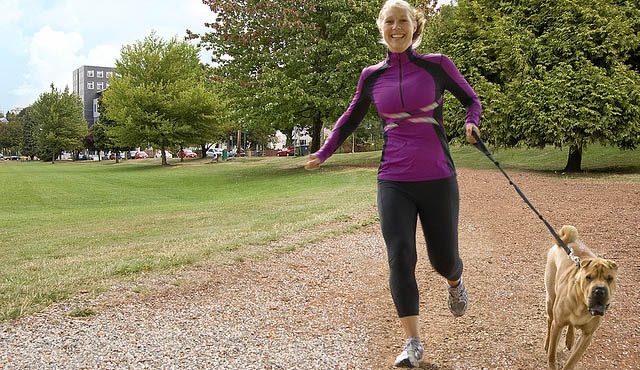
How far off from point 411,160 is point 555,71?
17573mm

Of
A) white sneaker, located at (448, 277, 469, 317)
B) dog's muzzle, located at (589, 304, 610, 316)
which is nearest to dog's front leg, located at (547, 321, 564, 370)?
dog's muzzle, located at (589, 304, 610, 316)

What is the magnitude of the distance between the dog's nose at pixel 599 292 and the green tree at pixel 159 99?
133ft

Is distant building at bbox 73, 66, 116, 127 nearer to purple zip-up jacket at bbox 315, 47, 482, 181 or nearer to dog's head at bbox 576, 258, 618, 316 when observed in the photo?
purple zip-up jacket at bbox 315, 47, 482, 181

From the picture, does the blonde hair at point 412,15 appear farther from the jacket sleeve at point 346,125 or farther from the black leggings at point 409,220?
the black leggings at point 409,220

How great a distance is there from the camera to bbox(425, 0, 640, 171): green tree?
56.4 feet

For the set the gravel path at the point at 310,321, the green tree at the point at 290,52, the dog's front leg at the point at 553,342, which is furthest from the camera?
the green tree at the point at 290,52

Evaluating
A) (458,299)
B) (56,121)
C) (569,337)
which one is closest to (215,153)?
(56,121)

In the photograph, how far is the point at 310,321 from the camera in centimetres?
431

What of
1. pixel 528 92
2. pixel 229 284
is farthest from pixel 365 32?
pixel 229 284

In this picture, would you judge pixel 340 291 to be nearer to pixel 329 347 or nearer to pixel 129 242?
pixel 329 347

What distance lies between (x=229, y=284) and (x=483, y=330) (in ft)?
8.95

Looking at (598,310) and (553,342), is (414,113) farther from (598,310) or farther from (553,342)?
(553,342)

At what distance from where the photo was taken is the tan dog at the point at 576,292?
101 inches

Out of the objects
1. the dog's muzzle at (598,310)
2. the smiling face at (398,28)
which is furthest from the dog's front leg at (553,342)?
the smiling face at (398,28)
